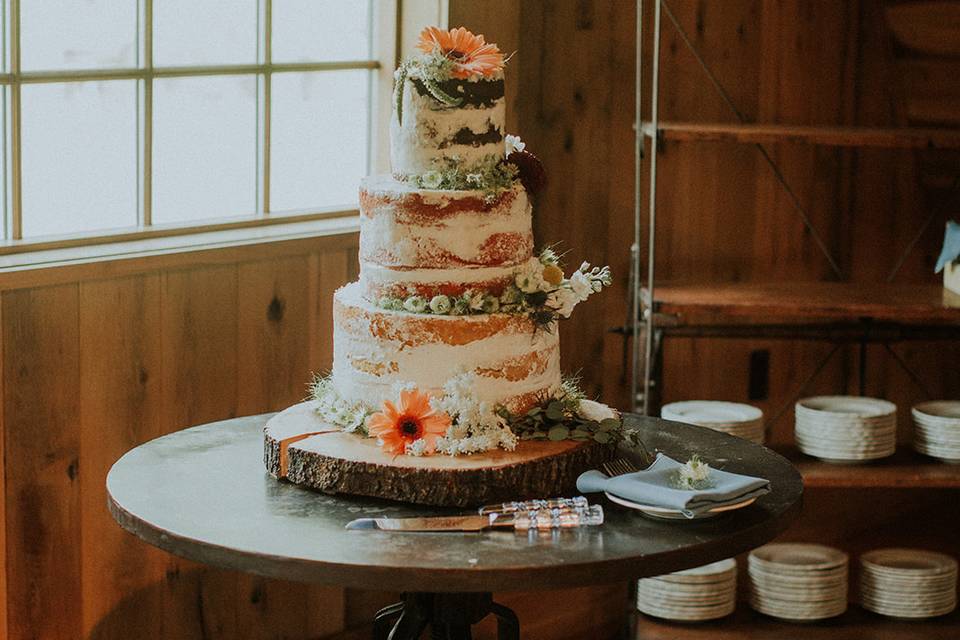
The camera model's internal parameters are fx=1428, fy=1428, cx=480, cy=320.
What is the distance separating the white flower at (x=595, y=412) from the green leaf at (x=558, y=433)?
89 mm

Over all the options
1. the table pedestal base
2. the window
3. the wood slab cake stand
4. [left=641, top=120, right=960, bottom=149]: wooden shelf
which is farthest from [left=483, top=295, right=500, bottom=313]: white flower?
[left=641, top=120, right=960, bottom=149]: wooden shelf

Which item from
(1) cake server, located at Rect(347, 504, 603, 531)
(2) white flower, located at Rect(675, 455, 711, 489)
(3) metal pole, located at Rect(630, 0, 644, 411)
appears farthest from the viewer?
(3) metal pole, located at Rect(630, 0, 644, 411)

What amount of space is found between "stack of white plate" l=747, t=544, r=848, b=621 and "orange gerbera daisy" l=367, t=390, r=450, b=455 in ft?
5.19

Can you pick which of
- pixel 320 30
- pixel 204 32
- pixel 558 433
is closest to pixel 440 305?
pixel 558 433

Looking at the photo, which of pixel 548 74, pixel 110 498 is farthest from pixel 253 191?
pixel 110 498

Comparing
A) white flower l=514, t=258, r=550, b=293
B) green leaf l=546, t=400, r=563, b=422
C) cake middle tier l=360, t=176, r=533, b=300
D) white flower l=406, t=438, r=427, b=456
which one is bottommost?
white flower l=406, t=438, r=427, b=456

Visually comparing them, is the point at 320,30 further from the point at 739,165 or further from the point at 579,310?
the point at 739,165

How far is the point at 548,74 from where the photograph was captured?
3.46 metres

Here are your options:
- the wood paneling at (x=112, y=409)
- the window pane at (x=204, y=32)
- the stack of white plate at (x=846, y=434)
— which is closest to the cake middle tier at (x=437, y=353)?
the wood paneling at (x=112, y=409)

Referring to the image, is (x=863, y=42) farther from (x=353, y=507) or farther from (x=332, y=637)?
(x=353, y=507)

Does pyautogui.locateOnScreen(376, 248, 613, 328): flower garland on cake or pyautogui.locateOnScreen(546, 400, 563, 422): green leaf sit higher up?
pyautogui.locateOnScreen(376, 248, 613, 328): flower garland on cake

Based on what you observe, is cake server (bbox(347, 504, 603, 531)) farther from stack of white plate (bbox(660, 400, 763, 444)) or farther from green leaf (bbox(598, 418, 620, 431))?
stack of white plate (bbox(660, 400, 763, 444))

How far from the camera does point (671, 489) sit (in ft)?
6.64

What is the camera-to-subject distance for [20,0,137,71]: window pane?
265 cm
